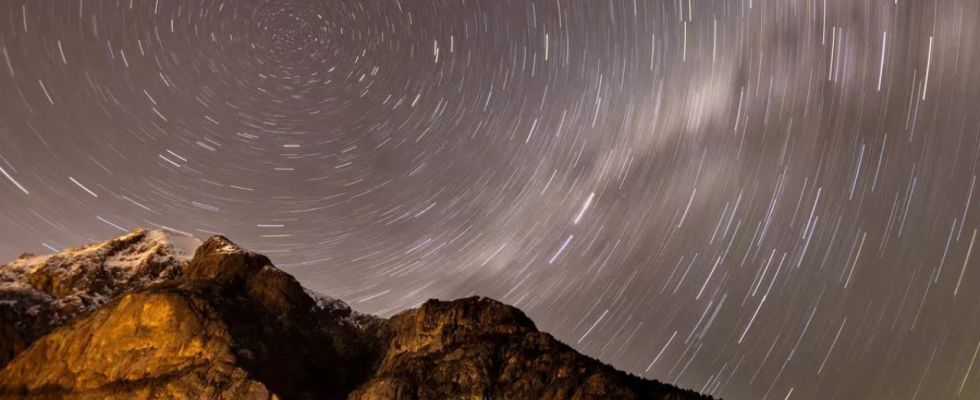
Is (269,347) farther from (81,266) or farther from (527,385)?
(81,266)

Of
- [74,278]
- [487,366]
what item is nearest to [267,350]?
[487,366]

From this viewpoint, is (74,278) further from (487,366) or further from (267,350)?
(487,366)

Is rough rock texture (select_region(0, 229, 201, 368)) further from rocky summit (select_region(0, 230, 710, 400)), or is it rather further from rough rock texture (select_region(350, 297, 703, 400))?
rough rock texture (select_region(350, 297, 703, 400))

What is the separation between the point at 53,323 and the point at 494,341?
24.3m

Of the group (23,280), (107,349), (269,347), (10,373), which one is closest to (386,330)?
(269,347)

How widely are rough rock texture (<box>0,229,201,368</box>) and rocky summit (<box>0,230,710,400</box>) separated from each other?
0.43 feet

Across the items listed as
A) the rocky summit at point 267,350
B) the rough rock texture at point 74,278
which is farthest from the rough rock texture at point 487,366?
the rough rock texture at point 74,278

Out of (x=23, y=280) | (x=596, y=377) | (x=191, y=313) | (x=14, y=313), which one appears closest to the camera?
(x=596, y=377)

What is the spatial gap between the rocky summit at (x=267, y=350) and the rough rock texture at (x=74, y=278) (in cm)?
13

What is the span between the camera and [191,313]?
26547mm

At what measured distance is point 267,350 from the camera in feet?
89.6

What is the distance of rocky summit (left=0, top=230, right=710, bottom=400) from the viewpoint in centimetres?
2467

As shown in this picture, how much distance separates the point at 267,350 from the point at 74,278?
666 inches

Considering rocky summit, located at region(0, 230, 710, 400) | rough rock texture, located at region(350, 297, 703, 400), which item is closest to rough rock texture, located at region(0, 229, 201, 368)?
rocky summit, located at region(0, 230, 710, 400)
